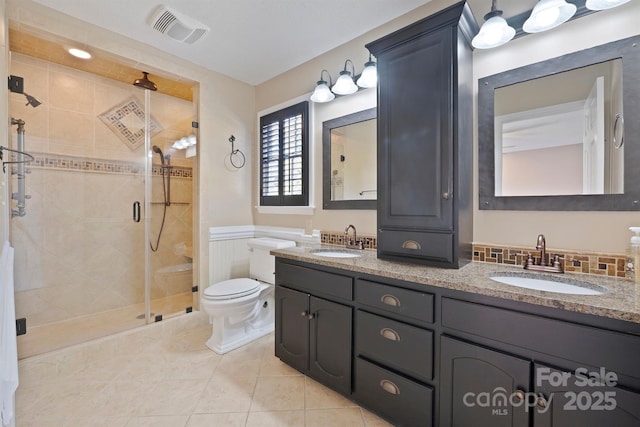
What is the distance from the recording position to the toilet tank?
2.56 metres

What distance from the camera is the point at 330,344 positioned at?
1.68 meters

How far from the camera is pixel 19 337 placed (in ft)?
6.72

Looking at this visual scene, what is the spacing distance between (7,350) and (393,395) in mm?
1793

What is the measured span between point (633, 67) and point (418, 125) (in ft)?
3.03

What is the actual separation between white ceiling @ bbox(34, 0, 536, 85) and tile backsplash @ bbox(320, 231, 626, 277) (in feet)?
4.30

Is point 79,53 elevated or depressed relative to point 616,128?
elevated

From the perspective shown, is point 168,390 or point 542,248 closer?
point 542,248

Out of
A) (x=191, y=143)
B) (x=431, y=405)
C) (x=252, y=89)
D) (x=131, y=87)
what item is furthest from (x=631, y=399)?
(x=131, y=87)

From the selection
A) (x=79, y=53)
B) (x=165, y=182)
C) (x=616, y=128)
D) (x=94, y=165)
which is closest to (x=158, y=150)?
(x=165, y=182)

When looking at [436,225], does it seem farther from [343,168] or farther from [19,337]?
[19,337]

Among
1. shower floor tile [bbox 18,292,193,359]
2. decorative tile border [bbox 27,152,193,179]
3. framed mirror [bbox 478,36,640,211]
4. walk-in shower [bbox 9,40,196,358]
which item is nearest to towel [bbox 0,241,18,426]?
shower floor tile [bbox 18,292,193,359]

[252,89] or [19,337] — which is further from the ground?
[252,89]

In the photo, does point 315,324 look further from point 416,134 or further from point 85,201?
point 85,201

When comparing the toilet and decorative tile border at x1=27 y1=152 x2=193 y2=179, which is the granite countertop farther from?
decorative tile border at x1=27 y1=152 x2=193 y2=179
